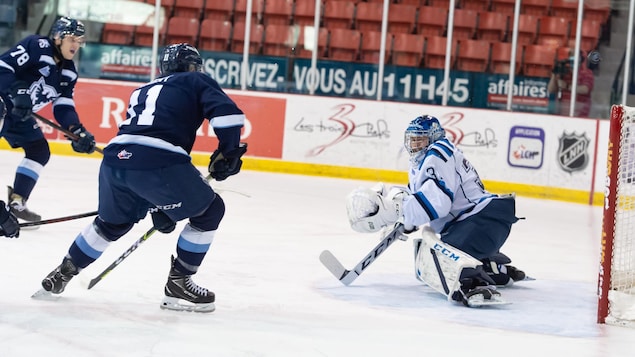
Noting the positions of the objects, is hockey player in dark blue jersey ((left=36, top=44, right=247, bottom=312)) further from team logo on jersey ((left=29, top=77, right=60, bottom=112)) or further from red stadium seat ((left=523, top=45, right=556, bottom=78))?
red stadium seat ((left=523, top=45, right=556, bottom=78))

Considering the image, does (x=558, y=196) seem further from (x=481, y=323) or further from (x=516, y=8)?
(x=481, y=323)

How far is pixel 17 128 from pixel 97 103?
4.23 metres

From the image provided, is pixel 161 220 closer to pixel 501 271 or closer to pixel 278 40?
pixel 501 271

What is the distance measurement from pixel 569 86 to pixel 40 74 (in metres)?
5.57

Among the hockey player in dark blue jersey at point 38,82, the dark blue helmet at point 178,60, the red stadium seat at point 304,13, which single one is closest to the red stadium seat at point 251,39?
the red stadium seat at point 304,13

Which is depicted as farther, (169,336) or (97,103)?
(97,103)

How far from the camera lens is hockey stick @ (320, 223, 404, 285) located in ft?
14.6

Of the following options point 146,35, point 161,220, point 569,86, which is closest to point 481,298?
point 161,220

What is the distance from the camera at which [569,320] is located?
4.11 meters

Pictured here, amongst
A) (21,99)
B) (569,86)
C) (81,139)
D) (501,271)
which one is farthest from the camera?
(569,86)

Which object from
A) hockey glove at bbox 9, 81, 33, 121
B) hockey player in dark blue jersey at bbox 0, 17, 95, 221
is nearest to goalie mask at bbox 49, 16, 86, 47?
hockey player in dark blue jersey at bbox 0, 17, 95, 221

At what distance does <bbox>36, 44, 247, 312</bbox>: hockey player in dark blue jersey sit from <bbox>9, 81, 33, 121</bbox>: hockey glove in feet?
5.21

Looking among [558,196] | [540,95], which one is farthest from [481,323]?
[540,95]

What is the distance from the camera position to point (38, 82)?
17.1 ft
